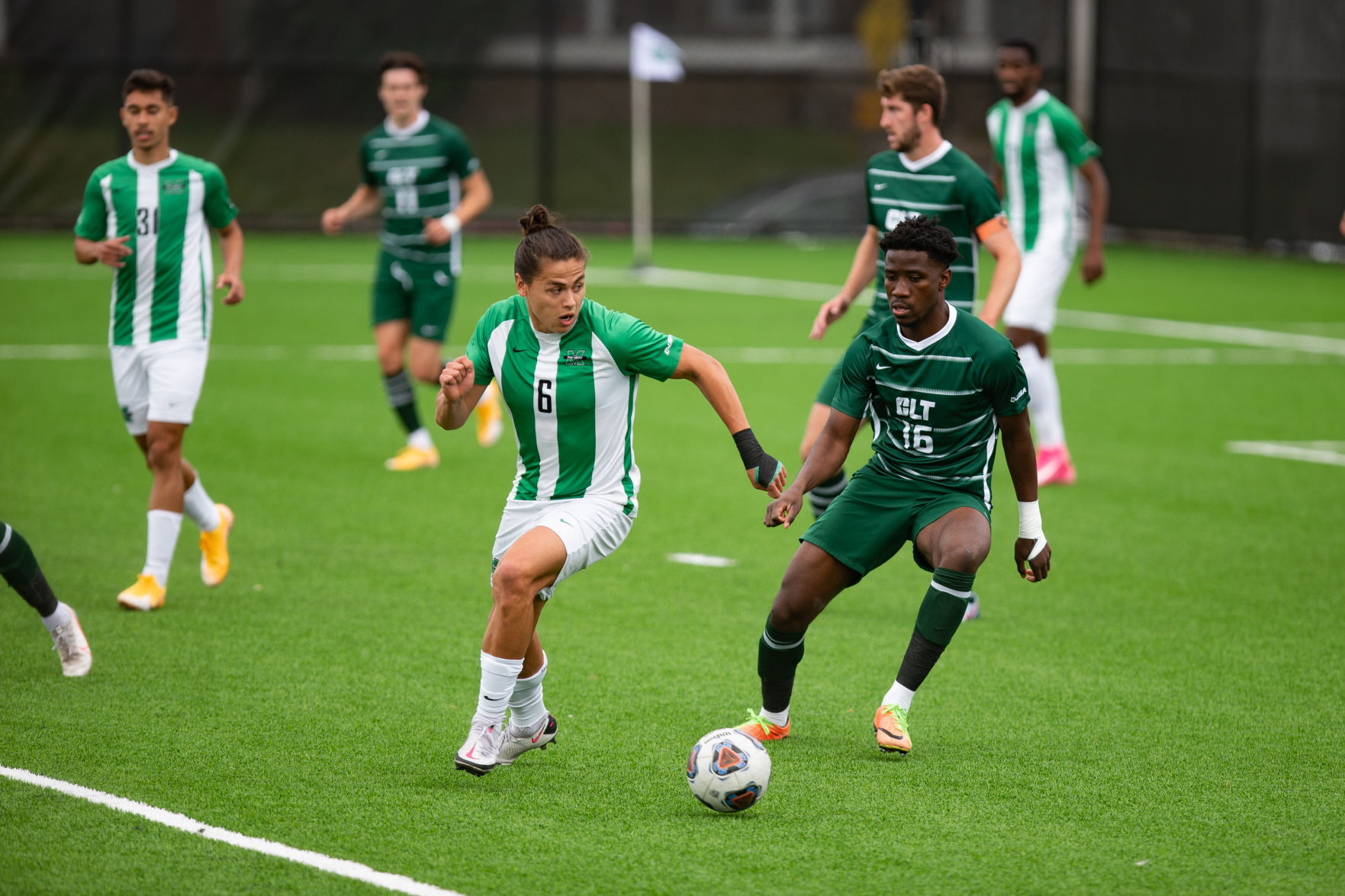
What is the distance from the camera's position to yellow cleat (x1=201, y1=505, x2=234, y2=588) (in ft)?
24.9

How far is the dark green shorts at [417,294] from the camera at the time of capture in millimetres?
10703

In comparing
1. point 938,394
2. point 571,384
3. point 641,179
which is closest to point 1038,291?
point 938,394

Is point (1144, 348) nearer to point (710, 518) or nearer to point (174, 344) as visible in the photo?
point (710, 518)

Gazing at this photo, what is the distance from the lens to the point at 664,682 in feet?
20.5

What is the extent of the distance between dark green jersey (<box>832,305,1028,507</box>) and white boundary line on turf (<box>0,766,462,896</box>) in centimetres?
216

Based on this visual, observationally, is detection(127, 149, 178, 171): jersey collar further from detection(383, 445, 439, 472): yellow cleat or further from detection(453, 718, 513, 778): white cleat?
detection(453, 718, 513, 778): white cleat

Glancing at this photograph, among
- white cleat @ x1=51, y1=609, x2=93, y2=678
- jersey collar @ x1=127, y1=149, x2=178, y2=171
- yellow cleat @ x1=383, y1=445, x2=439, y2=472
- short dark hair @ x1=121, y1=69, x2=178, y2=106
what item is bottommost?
yellow cleat @ x1=383, y1=445, x2=439, y2=472

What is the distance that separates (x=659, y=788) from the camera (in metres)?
5.09

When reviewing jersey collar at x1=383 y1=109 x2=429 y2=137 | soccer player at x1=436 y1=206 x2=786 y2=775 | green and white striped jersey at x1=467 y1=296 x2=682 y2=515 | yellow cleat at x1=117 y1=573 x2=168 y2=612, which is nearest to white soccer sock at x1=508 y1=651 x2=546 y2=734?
soccer player at x1=436 y1=206 x2=786 y2=775

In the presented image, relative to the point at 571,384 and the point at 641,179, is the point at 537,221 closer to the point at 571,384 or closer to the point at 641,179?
the point at 571,384

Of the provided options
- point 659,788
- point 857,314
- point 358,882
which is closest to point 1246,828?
point 659,788

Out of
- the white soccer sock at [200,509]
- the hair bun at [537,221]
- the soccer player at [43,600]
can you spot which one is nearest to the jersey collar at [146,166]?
the white soccer sock at [200,509]

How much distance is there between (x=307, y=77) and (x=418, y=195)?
16446mm

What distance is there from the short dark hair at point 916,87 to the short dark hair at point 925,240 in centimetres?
169
